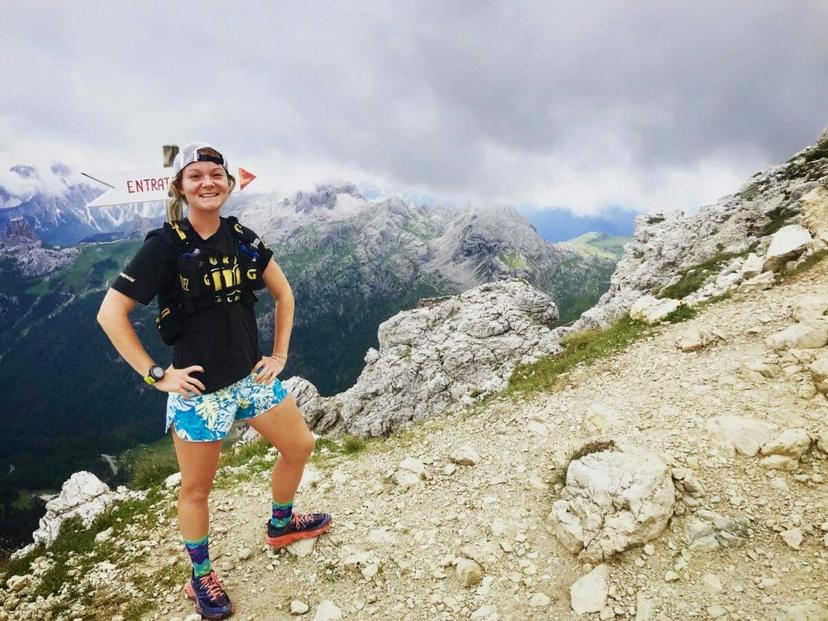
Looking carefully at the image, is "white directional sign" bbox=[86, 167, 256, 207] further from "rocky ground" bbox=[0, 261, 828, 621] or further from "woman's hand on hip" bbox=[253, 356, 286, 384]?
"rocky ground" bbox=[0, 261, 828, 621]

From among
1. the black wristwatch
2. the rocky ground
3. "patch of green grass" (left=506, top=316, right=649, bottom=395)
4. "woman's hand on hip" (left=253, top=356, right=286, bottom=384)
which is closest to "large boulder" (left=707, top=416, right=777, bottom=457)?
the rocky ground

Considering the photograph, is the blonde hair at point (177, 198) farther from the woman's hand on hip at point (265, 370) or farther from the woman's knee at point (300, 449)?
the woman's knee at point (300, 449)

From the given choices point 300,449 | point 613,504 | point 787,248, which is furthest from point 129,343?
point 787,248

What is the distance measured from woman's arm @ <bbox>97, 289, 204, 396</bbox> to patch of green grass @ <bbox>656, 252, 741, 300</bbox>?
19.4m

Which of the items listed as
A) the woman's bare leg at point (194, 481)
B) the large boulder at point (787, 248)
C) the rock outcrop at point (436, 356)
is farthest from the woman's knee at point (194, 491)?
the rock outcrop at point (436, 356)

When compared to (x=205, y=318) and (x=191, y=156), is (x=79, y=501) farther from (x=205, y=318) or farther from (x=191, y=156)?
(x=191, y=156)

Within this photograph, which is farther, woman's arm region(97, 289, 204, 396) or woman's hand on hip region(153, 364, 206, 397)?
woman's hand on hip region(153, 364, 206, 397)

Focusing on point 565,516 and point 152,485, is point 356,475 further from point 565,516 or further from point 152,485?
point 152,485

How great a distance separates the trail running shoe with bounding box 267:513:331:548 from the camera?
7.04 metres

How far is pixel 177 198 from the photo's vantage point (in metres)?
5.41

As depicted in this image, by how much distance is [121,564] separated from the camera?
7562 millimetres

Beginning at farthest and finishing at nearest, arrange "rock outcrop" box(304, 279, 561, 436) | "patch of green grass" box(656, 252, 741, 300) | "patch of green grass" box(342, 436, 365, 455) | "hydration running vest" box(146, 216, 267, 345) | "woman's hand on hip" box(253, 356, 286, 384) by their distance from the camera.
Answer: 1. "rock outcrop" box(304, 279, 561, 436)
2. "patch of green grass" box(656, 252, 741, 300)
3. "patch of green grass" box(342, 436, 365, 455)
4. "woman's hand on hip" box(253, 356, 286, 384)
5. "hydration running vest" box(146, 216, 267, 345)

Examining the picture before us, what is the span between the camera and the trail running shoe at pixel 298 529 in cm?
704

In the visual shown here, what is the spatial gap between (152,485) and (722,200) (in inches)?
1647
